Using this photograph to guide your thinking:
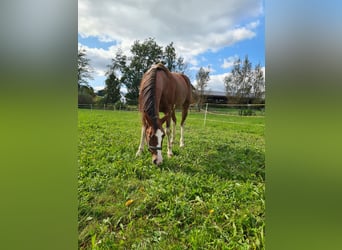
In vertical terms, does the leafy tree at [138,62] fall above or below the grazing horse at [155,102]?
above

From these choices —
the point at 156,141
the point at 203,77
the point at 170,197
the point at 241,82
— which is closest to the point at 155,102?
the point at 156,141

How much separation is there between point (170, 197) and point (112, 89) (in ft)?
3.29

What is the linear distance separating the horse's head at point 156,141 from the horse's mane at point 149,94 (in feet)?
0.20

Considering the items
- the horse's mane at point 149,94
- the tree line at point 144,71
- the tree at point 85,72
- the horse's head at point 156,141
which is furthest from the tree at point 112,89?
the tree at point 85,72

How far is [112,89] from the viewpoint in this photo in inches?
68.5

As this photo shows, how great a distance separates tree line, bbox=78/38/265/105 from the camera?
1438 millimetres

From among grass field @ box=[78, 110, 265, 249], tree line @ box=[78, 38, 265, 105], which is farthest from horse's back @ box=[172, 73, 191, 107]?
grass field @ box=[78, 110, 265, 249]

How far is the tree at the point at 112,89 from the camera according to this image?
5.57ft

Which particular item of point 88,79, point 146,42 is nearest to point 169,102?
point 146,42

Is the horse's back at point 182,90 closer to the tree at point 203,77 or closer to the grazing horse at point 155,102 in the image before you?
the grazing horse at point 155,102
